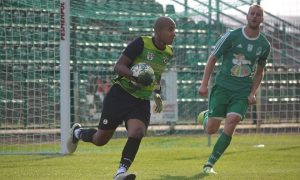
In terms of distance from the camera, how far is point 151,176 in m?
9.20

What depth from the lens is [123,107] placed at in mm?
8102

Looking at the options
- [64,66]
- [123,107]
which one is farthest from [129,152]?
[64,66]

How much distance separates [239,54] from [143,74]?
242 centimetres

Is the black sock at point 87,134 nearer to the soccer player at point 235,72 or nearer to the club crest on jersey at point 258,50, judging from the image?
the soccer player at point 235,72

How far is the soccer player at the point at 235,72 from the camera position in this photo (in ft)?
31.7

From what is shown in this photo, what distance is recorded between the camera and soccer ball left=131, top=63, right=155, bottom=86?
25.3ft

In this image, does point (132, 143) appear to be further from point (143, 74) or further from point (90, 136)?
point (90, 136)

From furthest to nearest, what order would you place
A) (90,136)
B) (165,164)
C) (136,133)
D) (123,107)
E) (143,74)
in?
(165,164)
(90,136)
(123,107)
(136,133)
(143,74)

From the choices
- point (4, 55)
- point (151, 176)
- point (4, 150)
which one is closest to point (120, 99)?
point (151, 176)

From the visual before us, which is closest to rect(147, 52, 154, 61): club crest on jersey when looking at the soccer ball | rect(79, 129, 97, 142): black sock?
the soccer ball

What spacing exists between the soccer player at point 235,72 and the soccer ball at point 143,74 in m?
1.93

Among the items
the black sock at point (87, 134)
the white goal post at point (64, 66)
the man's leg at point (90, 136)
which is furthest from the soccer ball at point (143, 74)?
the white goal post at point (64, 66)

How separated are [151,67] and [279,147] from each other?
7.76 metres

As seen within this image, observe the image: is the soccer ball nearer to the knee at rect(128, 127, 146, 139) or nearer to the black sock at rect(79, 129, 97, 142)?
the knee at rect(128, 127, 146, 139)
